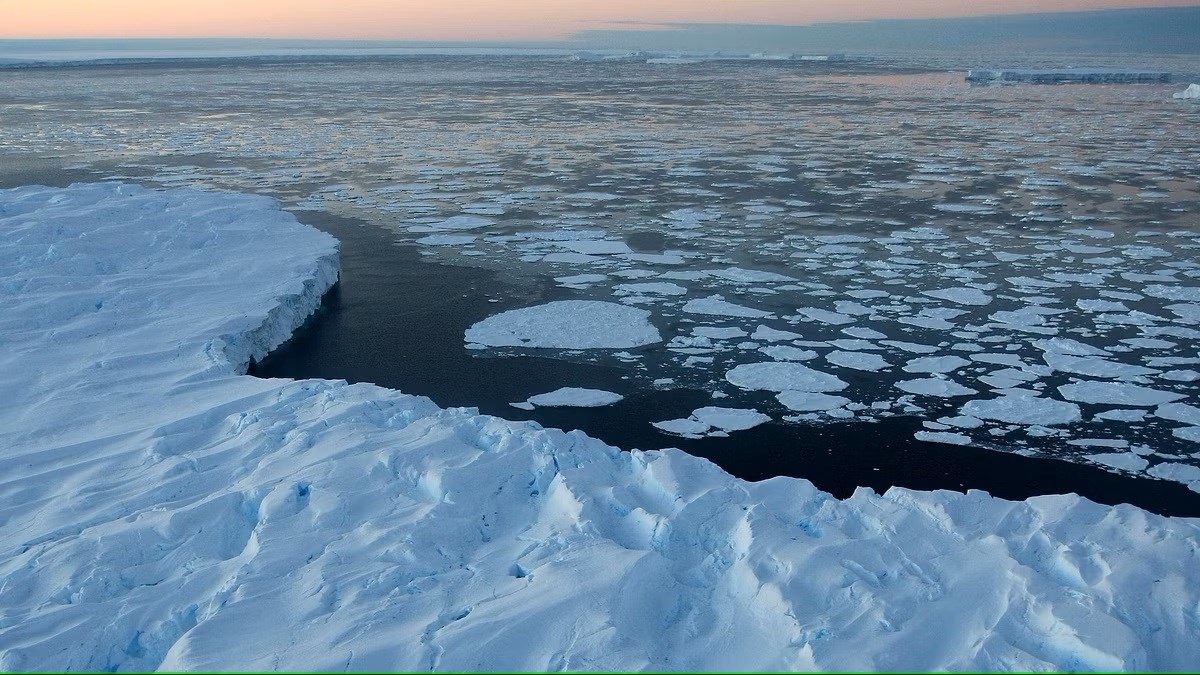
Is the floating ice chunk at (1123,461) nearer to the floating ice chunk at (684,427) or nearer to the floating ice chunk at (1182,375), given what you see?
the floating ice chunk at (1182,375)

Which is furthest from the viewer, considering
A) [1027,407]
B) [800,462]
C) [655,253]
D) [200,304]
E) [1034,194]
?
[1034,194]

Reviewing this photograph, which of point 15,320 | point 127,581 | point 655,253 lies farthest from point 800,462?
point 15,320

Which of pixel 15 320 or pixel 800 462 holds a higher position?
pixel 15 320

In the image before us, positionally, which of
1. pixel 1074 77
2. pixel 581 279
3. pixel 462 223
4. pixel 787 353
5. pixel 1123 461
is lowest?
pixel 1123 461

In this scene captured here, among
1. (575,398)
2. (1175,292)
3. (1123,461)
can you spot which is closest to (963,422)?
(1123,461)

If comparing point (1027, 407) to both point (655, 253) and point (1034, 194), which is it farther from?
point (1034, 194)

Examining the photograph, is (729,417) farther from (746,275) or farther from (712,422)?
(746,275)
